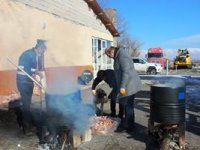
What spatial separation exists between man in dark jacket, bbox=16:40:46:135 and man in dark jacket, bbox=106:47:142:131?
1.40 meters

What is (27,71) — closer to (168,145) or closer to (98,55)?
(168,145)

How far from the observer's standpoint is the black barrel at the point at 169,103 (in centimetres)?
625

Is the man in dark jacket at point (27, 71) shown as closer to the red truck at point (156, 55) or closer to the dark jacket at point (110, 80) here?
the dark jacket at point (110, 80)

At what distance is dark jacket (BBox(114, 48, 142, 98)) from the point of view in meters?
7.35

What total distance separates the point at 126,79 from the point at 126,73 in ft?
0.39

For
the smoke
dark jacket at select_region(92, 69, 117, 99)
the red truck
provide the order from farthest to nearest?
1. the red truck
2. dark jacket at select_region(92, 69, 117, 99)
3. the smoke

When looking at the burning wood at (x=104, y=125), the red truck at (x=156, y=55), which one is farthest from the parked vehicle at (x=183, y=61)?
the burning wood at (x=104, y=125)

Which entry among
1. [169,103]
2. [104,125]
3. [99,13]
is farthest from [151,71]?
[169,103]

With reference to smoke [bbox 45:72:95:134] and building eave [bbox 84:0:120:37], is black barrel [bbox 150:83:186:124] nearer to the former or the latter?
smoke [bbox 45:72:95:134]

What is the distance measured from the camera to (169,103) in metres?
6.27

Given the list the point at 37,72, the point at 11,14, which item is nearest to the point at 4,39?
the point at 11,14

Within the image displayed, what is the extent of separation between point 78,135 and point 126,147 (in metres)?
0.86

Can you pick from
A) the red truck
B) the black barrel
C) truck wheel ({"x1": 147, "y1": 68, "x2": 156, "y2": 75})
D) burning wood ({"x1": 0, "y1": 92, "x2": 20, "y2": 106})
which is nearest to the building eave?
burning wood ({"x1": 0, "y1": 92, "x2": 20, "y2": 106})

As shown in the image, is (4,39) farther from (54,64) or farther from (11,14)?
(54,64)
